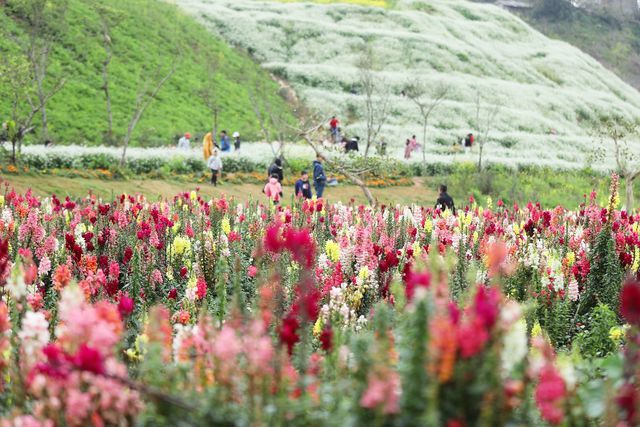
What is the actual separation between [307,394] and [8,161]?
18.7 meters

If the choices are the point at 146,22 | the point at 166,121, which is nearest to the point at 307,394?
the point at 166,121

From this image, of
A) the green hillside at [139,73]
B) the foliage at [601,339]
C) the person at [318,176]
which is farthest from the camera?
the green hillside at [139,73]

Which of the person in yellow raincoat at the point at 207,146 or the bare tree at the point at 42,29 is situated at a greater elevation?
the bare tree at the point at 42,29

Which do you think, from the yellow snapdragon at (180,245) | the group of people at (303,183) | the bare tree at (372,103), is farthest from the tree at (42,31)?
the yellow snapdragon at (180,245)

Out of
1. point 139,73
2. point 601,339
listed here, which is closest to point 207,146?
point 139,73

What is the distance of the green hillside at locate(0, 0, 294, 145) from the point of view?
31.2 metres

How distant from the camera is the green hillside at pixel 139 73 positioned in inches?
1227

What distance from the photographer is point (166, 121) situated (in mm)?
34625

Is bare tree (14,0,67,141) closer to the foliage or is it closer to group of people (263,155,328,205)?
group of people (263,155,328,205)

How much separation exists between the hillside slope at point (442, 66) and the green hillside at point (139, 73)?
5.02m

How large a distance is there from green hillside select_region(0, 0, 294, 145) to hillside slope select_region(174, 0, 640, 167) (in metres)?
5.02

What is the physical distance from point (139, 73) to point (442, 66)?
1102 inches

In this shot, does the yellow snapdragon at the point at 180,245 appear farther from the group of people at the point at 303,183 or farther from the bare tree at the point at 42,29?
the bare tree at the point at 42,29

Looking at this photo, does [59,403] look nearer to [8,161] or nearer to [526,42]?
[8,161]
